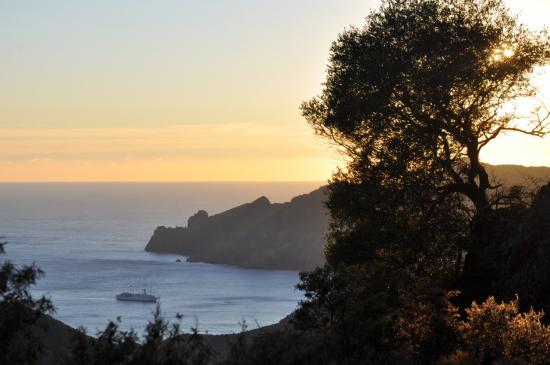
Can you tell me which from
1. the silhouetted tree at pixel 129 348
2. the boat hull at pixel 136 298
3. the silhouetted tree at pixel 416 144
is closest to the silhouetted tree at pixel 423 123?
the silhouetted tree at pixel 416 144

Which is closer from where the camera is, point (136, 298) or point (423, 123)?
point (423, 123)

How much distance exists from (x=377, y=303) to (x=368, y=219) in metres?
3.87

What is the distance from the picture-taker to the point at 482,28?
101ft

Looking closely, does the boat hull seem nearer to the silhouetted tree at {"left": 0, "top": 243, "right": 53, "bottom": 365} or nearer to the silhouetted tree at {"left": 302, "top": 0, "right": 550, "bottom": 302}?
the silhouetted tree at {"left": 302, "top": 0, "right": 550, "bottom": 302}

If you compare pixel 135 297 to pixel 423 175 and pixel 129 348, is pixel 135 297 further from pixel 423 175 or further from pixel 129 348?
pixel 129 348

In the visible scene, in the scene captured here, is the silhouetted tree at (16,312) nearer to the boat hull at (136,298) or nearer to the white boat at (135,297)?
the boat hull at (136,298)

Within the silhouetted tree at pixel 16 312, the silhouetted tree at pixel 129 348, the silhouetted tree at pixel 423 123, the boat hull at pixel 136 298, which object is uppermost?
the silhouetted tree at pixel 423 123

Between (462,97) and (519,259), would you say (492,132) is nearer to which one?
(462,97)

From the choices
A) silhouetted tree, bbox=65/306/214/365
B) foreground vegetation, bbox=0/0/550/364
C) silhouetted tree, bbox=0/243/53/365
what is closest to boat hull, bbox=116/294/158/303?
foreground vegetation, bbox=0/0/550/364

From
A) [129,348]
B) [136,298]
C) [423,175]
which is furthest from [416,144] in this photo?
[136,298]

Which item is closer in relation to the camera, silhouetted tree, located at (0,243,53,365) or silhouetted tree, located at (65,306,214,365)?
silhouetted tree, located at (0,243,53,365)

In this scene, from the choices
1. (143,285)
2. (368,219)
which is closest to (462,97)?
(368,219)

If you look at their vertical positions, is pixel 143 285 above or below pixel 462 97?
below

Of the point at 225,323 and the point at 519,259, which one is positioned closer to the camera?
the point at 519,259
